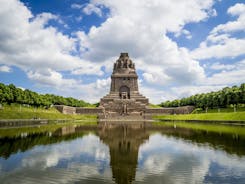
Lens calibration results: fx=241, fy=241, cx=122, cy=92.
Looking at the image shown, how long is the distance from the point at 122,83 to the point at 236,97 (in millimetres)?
51752

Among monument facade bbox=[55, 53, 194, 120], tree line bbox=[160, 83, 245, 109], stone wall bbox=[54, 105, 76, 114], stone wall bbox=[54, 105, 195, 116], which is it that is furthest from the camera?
stone wall bbox=[54, 105, 195, 116]

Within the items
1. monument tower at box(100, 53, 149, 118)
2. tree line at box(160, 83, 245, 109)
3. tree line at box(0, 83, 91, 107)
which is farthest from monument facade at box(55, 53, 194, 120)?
tree line at box(0, 83, 91, 107)

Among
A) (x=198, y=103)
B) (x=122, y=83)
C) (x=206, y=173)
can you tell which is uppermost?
(x=122, y=83)

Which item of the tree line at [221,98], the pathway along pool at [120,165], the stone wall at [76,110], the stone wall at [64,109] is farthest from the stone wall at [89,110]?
the pathway along pool at [120,165]

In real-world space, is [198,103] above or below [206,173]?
above

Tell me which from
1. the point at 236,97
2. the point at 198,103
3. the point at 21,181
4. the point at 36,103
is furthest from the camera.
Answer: the point at 198,103

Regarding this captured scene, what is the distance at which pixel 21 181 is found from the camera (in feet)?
35.0

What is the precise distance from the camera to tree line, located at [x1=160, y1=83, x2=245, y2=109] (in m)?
71.7

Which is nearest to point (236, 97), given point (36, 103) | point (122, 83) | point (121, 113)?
point (121, 113)

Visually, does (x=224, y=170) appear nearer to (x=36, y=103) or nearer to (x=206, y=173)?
(x=206, y=173)

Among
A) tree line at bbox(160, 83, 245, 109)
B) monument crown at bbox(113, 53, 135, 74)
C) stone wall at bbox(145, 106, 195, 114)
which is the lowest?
stone wall at bbox(145, 106, 195, 114)

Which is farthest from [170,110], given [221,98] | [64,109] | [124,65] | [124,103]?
[64,109]

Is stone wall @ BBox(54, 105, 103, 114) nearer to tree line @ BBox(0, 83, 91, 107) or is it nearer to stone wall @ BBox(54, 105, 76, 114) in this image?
stone wall @ BBox(54, 105, 76, 114)

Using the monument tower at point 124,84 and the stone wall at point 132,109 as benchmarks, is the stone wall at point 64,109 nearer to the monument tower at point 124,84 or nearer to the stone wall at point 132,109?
the stone wall at point 132,109
